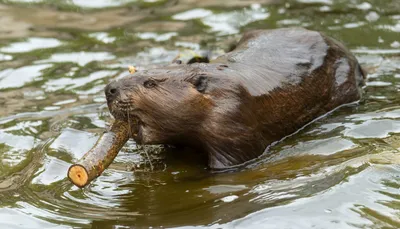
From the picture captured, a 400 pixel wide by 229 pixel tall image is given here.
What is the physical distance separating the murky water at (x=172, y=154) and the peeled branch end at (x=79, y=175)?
0.17 metres

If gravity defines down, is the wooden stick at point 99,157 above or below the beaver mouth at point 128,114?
below

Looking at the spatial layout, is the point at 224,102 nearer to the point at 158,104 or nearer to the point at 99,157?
the point at 158,104

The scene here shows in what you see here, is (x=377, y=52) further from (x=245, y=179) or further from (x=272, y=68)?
(x=245, y=179)

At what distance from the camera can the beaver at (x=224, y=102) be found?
4387mm

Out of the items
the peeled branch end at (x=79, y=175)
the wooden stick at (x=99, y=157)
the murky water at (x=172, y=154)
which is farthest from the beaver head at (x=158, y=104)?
the peeled branch end at (x=79, y=175)

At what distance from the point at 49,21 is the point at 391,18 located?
4.27 m

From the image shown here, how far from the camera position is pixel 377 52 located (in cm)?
696

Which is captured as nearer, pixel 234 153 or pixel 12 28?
pixel 234 153

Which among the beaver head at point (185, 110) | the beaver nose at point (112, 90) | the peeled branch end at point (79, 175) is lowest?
the peeled branch end at point (79, 175)

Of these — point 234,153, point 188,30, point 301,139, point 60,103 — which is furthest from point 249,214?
point 188,30

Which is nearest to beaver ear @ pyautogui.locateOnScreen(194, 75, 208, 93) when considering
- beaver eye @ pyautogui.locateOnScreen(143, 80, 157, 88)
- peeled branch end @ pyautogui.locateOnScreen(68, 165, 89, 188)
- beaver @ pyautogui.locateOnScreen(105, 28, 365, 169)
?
beaver @ pyautogui.locateOnScreen(105, 28, 365, 169)

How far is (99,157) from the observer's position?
12.9 ft

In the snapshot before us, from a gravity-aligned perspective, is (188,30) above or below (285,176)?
above

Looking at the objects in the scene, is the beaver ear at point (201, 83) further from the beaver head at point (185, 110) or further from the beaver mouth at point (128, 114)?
the beaver mouth at point (128, 114)
